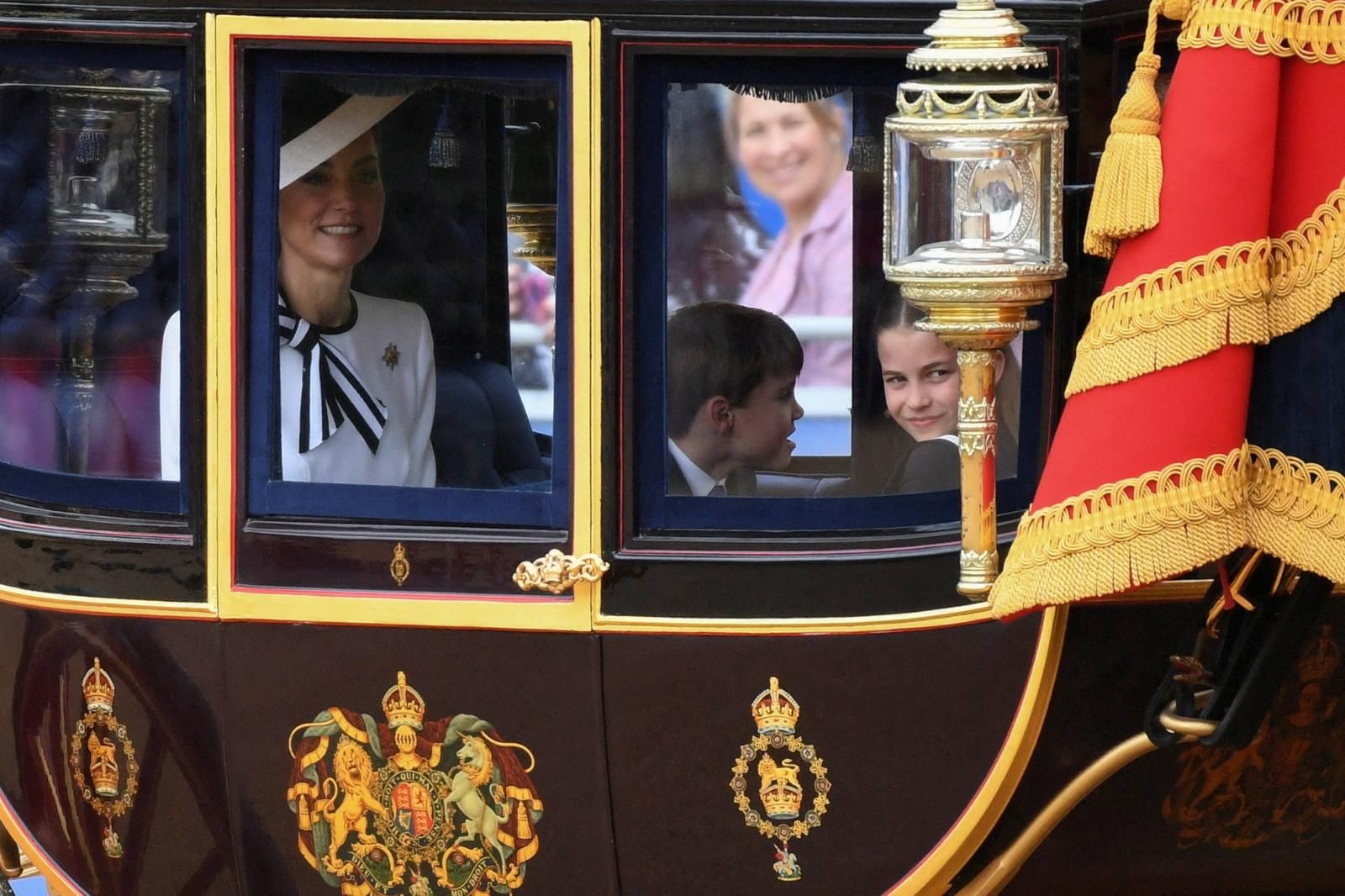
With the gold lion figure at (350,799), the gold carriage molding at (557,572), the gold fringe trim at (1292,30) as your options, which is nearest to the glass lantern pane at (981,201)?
the gold fringe trim at (1292,30)

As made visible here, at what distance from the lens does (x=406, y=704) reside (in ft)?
9.18

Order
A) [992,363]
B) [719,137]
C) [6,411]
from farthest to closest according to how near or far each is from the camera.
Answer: [6,411] → [719,137] → [992,363]

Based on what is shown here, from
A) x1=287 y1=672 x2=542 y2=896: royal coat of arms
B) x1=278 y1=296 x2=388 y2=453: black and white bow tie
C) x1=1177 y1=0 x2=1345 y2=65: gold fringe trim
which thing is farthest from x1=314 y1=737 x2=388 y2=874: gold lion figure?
x1=1177 y1=0 x2=1345 y2=65: gold fringe trim

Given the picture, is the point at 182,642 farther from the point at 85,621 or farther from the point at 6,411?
the point at 6,411

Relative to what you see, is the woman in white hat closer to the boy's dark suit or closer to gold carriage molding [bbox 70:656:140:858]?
the boy's dark suit

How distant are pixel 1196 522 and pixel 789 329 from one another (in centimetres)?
76

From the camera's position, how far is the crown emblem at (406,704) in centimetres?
279

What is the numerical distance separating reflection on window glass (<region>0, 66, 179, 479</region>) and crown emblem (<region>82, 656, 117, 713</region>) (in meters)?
0.30

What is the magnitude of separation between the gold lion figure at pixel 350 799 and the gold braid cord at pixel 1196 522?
3.63 ft

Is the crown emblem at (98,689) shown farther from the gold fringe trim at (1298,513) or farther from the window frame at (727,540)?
the gold fringe trim at (1298,513)

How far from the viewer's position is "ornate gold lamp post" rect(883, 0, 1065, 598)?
2.28 m

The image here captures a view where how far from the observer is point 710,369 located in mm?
2758

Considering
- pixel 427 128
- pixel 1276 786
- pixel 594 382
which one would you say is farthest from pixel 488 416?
pixel 1276 786

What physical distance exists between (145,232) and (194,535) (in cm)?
45
